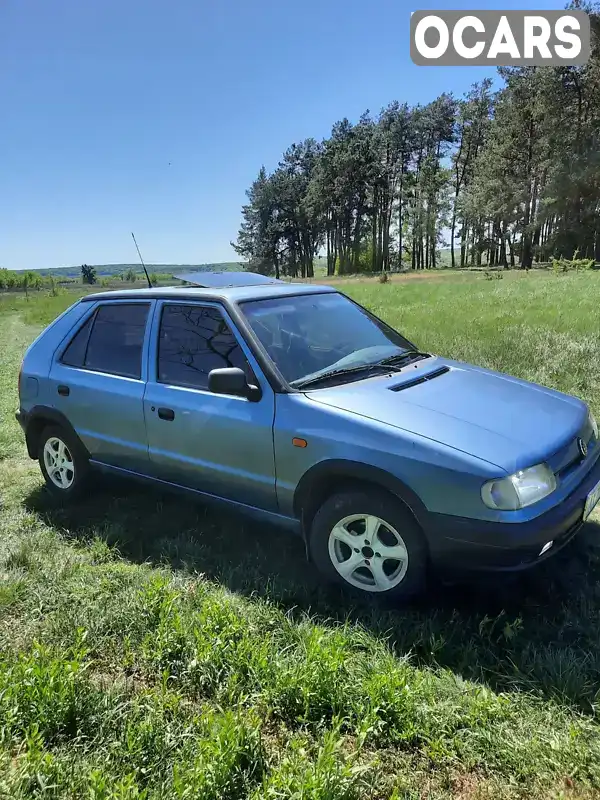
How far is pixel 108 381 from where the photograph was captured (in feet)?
13.5

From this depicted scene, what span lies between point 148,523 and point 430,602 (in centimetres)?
218

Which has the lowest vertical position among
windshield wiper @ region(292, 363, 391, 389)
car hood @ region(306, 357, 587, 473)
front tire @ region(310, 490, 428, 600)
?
front tire @ region(310, 490, 428, 600)

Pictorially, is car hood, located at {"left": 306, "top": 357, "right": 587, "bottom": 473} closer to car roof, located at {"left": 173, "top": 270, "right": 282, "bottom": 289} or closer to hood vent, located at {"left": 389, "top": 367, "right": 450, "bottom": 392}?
hood vent, located at {"left": 389, "top": 367, "right": 450, "bottom": 392}

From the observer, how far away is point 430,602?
300 centimetres

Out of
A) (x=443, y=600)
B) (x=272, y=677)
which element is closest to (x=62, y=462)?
(x=272, y=677)

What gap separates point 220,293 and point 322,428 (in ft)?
4.22

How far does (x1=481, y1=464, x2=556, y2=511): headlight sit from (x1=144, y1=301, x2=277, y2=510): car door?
1213 mm

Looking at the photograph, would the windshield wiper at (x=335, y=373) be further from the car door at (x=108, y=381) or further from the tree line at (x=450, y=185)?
the tree line at (x=450, y=185)

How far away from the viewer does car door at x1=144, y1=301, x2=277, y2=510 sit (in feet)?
10.8

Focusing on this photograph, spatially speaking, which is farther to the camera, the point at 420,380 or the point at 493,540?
the point at 420,380

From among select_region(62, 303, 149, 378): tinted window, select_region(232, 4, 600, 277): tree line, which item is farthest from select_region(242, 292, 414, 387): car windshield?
select_region(232, 4, 600, 277): tree line

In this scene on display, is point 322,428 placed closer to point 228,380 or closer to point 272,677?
point 228,380

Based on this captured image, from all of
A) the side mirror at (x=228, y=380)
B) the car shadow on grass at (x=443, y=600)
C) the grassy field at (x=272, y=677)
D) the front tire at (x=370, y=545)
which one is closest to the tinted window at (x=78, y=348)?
the car shadow on grass at (x=443, y=600)

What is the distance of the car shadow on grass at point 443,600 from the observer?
247 cm
